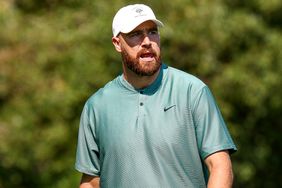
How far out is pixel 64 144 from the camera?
17.5 metres

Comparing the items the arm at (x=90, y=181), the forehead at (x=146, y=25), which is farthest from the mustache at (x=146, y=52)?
the arm at (x=90, y=181)

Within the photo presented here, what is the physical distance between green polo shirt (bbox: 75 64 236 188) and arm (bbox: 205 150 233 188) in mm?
34

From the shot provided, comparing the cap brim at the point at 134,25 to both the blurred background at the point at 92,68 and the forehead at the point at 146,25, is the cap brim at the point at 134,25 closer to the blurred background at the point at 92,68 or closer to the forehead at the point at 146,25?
the forehead at the point at 146,25

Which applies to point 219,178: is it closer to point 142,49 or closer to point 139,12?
point 142,49

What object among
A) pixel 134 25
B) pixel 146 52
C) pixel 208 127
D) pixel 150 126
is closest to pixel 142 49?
pixel 146 52

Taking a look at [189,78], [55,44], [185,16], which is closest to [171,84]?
[189,78]

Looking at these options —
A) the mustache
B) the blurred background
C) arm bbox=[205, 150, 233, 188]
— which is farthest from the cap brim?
the blurred background

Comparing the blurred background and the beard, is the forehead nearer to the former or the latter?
the beard

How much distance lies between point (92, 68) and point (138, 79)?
11024mm

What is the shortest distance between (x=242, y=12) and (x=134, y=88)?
450 inches

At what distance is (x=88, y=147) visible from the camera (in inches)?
217

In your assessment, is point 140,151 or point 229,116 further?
point 229,116

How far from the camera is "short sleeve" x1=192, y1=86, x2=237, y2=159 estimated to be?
5152mm

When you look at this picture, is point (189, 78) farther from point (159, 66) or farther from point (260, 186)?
point (260, 186)
